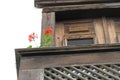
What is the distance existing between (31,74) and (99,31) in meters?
2.48

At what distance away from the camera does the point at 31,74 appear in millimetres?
8258

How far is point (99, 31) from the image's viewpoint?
1040cm

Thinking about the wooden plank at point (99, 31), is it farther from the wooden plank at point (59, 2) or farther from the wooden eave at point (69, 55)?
the wooden eave at point (69, 55)

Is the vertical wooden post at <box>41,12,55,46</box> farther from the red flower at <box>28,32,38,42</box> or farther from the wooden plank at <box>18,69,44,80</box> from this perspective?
the wooden plank at <box>18,69,44,80</box>

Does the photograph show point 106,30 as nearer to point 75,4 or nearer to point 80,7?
point 80,7

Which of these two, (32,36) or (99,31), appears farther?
(99,31)

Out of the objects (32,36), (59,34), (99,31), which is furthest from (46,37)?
(99,31)

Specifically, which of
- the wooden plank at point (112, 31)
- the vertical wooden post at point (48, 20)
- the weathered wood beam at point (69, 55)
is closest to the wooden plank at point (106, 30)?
the wooden plank at point (112, 31)

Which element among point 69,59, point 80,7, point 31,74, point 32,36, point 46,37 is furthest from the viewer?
point 80,7

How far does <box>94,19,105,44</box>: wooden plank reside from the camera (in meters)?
10.2

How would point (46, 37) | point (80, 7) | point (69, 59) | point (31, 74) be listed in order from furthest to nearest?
point (80, 7) → point (46, 37) → point (69, 59) → point (31, 74)

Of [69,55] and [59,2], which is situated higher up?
[59,2]

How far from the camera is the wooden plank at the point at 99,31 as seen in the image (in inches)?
402

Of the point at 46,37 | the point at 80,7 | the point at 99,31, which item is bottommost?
the point at 46,37
